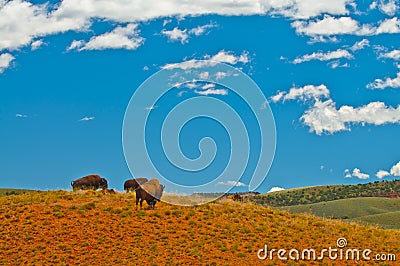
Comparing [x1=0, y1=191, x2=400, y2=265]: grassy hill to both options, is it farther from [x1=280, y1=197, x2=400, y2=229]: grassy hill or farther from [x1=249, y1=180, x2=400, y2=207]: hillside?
[x1=249, y1=180, x2=400, y2=207]: hillside

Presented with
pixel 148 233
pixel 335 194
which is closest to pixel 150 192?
pixel 148 233

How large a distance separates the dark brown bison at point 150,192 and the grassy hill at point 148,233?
23.2 inches

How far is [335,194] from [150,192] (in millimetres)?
107080

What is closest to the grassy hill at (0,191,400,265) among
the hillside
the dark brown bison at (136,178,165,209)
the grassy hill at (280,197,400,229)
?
the dark brown bison at (136,178,165,209)

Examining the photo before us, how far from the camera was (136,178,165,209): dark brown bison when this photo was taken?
30.4 meters

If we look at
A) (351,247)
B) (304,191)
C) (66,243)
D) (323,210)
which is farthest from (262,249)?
(304,191)

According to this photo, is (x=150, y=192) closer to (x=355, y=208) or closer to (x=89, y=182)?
(x=89, y=182)

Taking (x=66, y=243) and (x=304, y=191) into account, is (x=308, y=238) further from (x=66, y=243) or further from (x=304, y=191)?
(x=304, y=191)

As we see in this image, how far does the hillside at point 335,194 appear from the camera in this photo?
404ft

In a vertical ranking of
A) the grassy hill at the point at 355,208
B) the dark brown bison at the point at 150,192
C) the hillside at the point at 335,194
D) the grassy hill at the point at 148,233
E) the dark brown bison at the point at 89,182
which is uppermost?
the hillside at the point at 335,194

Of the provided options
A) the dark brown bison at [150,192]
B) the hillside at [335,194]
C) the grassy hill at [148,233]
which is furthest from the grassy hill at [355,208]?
the dark brown bison at [150,192]

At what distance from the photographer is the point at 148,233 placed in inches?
1107

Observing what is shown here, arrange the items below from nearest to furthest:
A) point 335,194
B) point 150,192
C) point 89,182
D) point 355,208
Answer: point 150,192
point 89,182
point 355,208
point 335,194

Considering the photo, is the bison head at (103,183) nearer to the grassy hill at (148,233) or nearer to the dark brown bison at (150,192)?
Answer: the grassy hill at (148,233)
